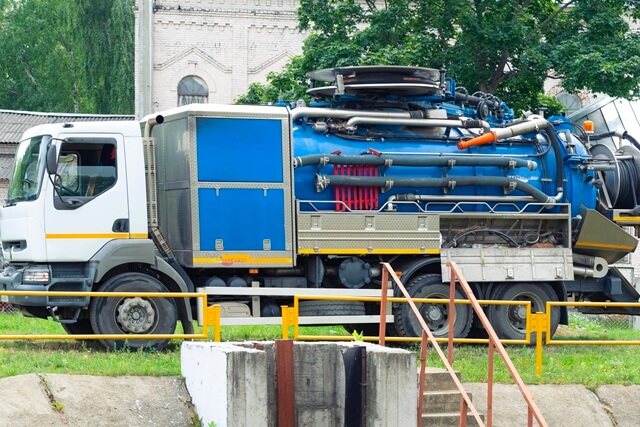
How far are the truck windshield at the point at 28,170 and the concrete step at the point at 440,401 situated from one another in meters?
5.90

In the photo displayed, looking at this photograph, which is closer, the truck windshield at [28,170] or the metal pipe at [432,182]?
the truck windshield at [28,170]

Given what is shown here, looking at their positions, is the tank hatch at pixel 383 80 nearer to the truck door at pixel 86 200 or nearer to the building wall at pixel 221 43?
the truck door at pixel 86 200

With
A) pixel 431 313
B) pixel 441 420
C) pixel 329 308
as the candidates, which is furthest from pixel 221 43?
pixel 441 420

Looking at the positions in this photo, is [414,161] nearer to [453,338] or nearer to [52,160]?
[453,338]

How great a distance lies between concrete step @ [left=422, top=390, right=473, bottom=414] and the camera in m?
12.5

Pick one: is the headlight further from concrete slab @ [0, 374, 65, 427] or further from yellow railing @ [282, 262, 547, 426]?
yellow railing @ [282, 262, 547, 426]

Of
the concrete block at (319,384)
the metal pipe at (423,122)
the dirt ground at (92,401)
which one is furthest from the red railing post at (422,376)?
the metal pipe at (423,122)

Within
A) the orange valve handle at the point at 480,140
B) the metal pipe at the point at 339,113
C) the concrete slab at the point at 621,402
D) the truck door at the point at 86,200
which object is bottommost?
the concrete slab at the point at 621,402

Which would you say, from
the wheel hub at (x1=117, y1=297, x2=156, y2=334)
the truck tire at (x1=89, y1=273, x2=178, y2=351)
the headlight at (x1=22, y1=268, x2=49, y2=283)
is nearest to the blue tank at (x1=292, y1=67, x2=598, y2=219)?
the truck tire at (x1=89, y1=273, x2=178, y2=351)

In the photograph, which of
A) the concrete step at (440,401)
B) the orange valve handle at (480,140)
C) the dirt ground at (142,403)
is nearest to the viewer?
the dirt ground at (142,403)

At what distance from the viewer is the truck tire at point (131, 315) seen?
49.2ft

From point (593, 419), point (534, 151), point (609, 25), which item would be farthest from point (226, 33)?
point (593, 419)

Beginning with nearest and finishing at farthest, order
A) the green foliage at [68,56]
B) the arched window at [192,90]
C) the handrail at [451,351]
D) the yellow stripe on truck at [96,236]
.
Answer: the handrail at [451,351], the yellow stripe on truck at [96,236], the arched window at [192,90], the green foliage at [68,56]

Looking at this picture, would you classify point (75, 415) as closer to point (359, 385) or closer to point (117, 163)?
point (359, 385)
